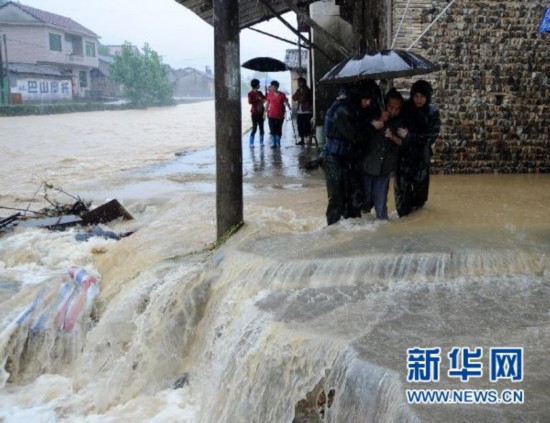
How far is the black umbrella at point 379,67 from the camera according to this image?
532 centimetres

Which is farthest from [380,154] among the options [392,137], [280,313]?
[280,313]

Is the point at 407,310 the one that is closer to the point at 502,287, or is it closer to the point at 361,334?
the point at 361,334

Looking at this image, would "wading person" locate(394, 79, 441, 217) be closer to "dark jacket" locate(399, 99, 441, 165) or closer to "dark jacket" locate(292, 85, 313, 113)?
"dark jacket" locate(399, 99, 441, 165)

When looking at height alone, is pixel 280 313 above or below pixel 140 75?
below

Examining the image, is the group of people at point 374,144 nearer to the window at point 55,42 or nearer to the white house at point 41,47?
the white house at point 41,47

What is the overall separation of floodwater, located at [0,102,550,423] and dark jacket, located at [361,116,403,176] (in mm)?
609

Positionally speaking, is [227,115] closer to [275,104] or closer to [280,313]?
[280,313]

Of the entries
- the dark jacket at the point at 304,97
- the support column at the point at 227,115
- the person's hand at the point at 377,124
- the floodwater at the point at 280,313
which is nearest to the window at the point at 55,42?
the dark jacket at the point at 304,97

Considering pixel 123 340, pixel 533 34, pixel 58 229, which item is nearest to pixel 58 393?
pixel 123 340

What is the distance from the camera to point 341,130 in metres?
5.74

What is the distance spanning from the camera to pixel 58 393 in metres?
5.04

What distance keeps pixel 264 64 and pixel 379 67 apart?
1204 cm

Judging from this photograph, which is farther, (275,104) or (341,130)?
(275,104)

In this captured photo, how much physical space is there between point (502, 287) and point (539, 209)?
281cm
